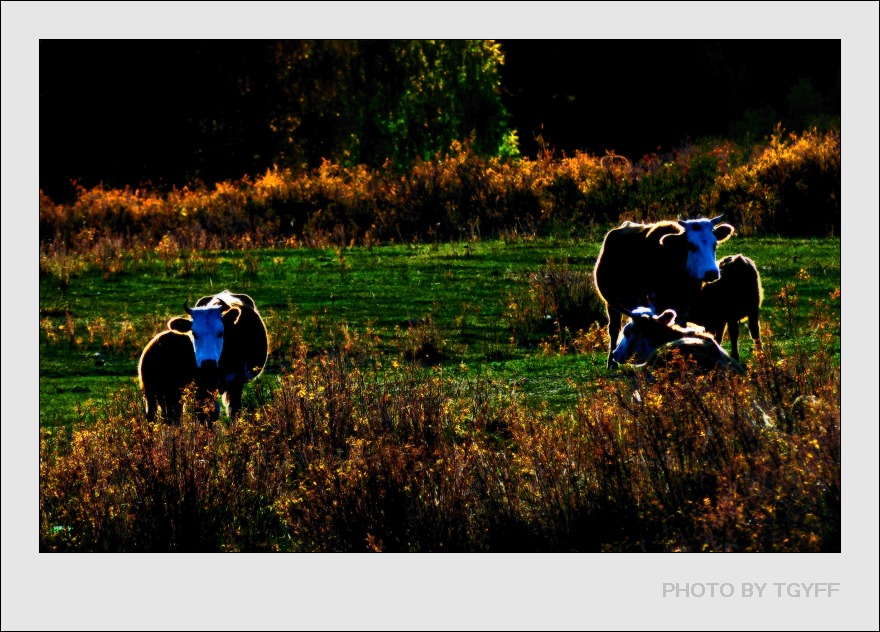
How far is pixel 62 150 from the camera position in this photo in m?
42.5

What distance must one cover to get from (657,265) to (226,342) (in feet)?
16.8

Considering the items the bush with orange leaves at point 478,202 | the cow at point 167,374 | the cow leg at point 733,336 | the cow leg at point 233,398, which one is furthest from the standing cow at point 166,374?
the bush with orange leaves at point 478,202

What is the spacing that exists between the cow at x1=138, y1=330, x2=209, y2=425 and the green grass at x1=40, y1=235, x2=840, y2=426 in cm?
110

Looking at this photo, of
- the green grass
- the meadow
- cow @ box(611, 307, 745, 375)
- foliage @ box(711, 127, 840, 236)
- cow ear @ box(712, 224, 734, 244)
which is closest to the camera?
the meadow

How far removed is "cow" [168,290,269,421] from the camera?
1309cm

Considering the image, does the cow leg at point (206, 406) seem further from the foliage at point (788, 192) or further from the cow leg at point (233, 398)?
the foliage at point (788, 192)

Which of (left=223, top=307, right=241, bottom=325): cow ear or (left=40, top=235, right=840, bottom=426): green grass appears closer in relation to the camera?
(left=223, top=307, right=241, bottom=325): cow ear

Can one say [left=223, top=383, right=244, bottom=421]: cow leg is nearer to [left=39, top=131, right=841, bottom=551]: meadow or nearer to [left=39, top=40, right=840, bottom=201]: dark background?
[left=39, top=131, right=841, bottom=551]: meadow

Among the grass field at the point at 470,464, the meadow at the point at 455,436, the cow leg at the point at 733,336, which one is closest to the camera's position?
the grass field at the point at 470,464

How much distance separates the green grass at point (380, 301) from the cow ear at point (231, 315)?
2149 mm

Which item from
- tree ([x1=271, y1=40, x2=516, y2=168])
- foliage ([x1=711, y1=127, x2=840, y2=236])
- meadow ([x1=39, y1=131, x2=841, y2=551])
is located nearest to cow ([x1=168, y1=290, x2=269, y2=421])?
meadow ([x1=39, y1=131, x2=841, y2=551])

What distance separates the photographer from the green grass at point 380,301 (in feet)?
55.2

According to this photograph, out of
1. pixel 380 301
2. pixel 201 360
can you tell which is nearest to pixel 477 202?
pixel 380 301

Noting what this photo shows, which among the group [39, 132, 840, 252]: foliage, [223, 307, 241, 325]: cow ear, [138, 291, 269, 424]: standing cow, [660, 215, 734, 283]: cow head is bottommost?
[138, 291, 269, 424]: standing cow
